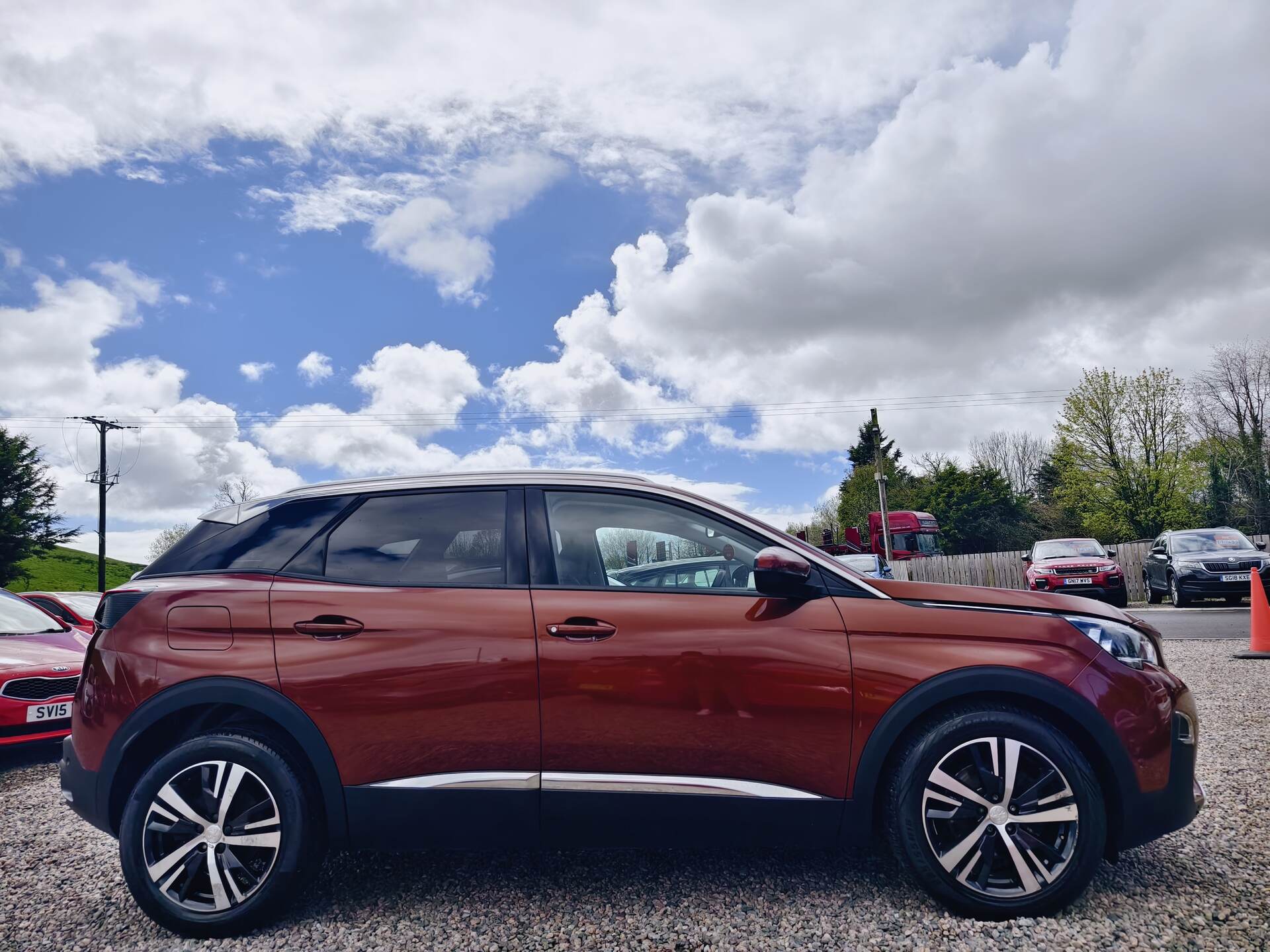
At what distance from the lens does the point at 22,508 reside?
41.4 meters

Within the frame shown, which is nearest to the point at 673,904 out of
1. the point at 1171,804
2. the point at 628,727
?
the point at 628,727

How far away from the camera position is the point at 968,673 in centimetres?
293

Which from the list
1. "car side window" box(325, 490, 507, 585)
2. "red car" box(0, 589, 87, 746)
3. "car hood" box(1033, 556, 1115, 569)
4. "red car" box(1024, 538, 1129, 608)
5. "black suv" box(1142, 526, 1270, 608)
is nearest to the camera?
"car side window" box(325, 490, 507, 585)

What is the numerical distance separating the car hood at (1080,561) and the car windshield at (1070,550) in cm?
6

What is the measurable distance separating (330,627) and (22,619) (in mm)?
6491

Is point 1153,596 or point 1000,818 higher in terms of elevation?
point 1000,818

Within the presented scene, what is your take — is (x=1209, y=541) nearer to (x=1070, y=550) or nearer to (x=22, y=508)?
(x=1070, y=550)

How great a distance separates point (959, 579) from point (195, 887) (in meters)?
34.3

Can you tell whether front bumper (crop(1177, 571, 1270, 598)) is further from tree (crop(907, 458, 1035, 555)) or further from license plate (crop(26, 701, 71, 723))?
tree (crop(907, 458, 1035, 555))

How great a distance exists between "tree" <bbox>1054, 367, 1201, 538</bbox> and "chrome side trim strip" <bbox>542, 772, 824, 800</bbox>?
39.0 m

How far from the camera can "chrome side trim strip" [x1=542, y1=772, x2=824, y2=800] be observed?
290 cm

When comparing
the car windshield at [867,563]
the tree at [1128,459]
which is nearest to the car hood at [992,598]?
the car windshield at [867,563]

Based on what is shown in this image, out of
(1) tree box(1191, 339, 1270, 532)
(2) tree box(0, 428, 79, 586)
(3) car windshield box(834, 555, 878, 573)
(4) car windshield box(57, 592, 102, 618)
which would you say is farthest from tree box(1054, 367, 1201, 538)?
(2) tree box(0, 428, 79, 586)

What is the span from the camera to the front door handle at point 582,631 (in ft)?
9.71
